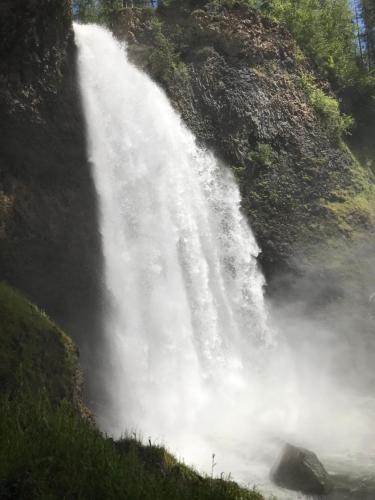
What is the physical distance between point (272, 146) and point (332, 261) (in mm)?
5530

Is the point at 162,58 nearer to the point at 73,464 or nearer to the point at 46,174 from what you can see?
the point at 46,174

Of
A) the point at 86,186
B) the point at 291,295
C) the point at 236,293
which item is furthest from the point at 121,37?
the point at 291,295

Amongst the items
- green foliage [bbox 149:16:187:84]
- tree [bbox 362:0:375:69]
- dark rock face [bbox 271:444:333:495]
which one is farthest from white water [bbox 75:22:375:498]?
tree [bbox 362:0:375:69]

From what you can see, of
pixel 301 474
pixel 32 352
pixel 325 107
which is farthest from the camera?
pixel 325 107

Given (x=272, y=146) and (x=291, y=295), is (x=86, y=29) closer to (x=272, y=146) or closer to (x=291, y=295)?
(x=272, y=146)

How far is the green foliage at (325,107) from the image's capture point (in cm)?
2417

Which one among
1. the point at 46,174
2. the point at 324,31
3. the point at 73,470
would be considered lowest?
the point at 73,470

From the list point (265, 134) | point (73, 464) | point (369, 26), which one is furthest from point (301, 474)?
point (369, 26)

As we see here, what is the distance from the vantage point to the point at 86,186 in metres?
13.5

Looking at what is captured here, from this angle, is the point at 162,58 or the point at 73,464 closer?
the point at 73,464

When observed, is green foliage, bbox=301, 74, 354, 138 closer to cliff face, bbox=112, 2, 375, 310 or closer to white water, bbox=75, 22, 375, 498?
cliff face, bbox=112, 2, 375, 310

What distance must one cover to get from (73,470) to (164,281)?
32.0 ft

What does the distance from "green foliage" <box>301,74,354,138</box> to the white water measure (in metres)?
8.37

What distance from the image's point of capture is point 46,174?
1260 cm
